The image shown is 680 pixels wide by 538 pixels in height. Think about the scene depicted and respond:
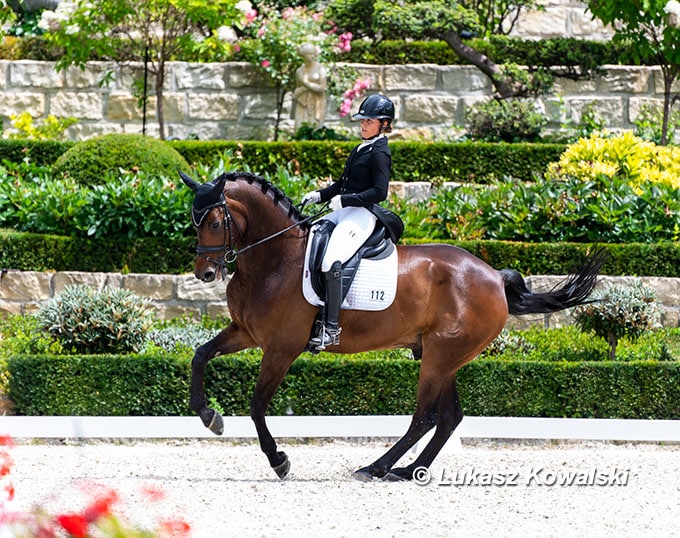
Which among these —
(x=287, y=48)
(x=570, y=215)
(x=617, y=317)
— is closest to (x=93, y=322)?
(x=617, y=317)

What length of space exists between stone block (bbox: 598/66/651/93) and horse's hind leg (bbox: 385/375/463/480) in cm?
1169

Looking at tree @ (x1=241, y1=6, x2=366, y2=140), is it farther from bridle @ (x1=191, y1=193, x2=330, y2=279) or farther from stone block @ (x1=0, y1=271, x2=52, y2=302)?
bridle @ (x1=191, y1=193, x2=330, y2=279)

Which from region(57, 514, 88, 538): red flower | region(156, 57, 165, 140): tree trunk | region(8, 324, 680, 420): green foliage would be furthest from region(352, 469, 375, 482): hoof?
region(156, 57, 165, 140): tree trunk

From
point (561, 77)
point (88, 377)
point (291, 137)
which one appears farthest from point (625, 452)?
point (561, 77)

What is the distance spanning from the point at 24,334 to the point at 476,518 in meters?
6.16

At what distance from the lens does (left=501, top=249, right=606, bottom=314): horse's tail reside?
7.70 m

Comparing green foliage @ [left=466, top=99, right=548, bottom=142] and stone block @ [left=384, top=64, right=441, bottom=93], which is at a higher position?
stone block @ [left=384, top=64, right=441, bottom=93]

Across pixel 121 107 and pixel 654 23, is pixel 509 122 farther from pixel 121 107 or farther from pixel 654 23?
pixel 121 107

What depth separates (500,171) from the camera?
15.1 meters

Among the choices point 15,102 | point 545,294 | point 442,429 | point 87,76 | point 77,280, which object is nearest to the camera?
point 442,429

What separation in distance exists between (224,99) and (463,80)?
3.85 m

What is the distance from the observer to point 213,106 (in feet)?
57.1

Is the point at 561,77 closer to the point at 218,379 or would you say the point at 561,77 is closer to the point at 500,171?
the point at 500,171

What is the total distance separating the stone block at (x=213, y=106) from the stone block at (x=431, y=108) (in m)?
2.76
